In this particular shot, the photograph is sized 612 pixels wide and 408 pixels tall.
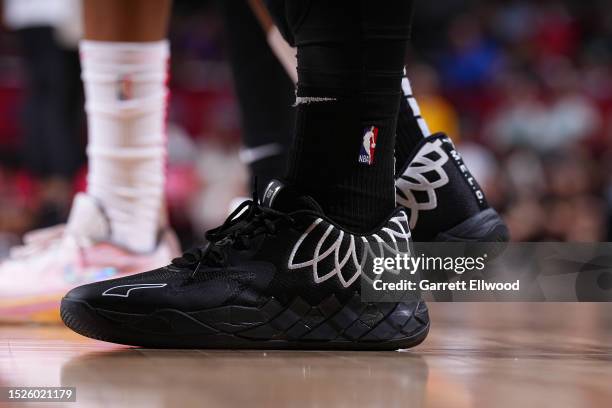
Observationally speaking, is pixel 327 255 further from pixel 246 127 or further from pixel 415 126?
pixel 246 127

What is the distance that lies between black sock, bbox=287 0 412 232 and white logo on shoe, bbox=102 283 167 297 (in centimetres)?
14

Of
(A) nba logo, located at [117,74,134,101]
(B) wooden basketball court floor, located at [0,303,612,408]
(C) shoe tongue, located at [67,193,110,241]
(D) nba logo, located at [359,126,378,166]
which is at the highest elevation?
(A) nba logo, located at [117,74,134,101]

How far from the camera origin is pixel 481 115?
15.4 feet

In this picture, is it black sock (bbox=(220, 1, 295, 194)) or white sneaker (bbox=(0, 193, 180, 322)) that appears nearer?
white sneaker (bbox=(0, 193, 180, 322))

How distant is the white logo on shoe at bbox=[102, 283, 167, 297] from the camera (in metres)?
0.76

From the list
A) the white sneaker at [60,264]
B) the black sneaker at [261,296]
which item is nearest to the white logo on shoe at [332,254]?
the black sneaker at [261,296]

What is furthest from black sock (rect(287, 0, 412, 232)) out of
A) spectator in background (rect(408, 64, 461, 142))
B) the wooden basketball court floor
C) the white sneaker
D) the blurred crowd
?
spectator in background (rect(408, 64, 461, 142))

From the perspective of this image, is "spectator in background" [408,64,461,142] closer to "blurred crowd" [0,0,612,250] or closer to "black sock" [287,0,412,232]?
"blurred crowd" [0,0,612,250]

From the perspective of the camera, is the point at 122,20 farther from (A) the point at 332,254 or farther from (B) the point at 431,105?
(B) the point at 431,105

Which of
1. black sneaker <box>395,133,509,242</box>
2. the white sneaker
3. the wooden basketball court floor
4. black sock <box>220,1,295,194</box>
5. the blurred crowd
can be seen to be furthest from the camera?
the blurred crowd

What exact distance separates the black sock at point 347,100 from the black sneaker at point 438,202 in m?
0.15

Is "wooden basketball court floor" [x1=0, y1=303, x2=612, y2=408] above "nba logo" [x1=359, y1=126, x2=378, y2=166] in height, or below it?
below

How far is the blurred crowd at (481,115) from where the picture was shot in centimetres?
362

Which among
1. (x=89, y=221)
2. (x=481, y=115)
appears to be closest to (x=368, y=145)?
(x=89, y=221)
